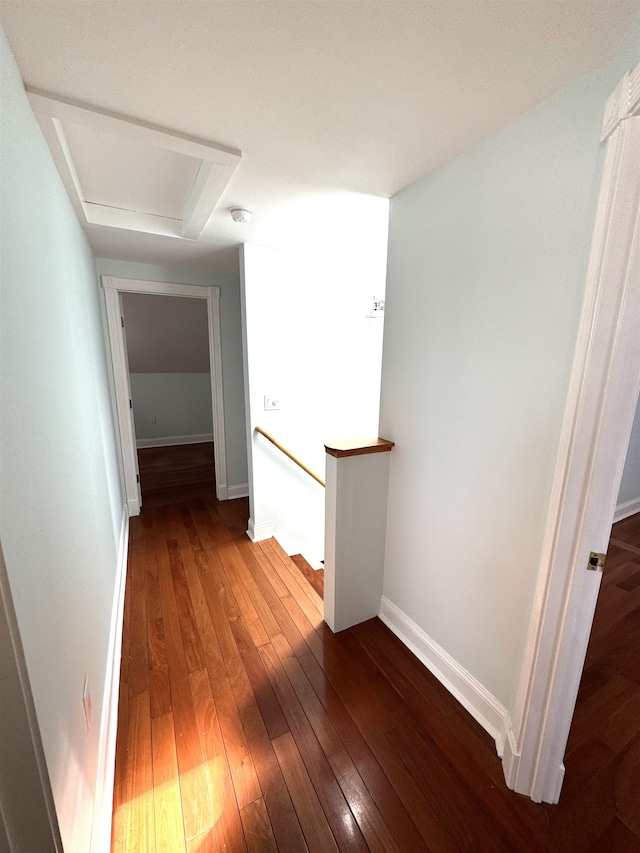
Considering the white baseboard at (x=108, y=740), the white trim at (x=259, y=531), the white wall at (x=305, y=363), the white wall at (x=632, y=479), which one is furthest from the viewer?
the white wall at (x=632, y=479)

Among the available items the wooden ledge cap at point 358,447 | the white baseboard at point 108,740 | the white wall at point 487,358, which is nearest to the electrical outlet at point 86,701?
the white baseboard at point 108,740

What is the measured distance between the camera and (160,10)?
0.72 metres

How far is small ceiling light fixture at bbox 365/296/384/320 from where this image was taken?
274cm

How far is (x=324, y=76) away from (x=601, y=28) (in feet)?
2.11

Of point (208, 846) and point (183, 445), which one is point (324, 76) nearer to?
point (208, 846)

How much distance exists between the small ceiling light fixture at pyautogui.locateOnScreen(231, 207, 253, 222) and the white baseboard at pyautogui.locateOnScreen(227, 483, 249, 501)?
7.97 feet

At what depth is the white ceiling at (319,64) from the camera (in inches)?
28.4

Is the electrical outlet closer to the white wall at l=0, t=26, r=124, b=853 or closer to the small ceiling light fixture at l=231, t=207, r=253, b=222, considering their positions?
the white wall at l=0, t=26, r=124, b=853

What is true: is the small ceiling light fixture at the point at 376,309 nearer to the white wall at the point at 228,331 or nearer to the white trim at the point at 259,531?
the white wall at the point at 228,331

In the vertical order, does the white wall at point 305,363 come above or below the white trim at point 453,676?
above

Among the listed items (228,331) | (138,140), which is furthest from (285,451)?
(138,140)

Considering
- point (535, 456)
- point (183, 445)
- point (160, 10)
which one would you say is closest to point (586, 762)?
point (535, 456)

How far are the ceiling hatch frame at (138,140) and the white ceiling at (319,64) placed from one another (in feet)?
0.09

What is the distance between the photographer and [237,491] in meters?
3.44
